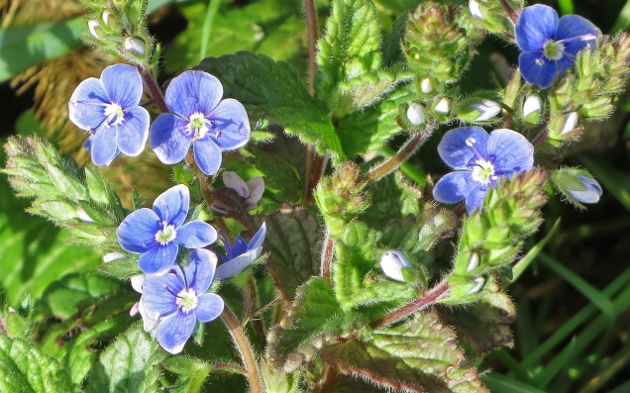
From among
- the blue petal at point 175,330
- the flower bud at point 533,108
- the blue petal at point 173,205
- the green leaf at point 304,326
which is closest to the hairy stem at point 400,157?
the flower bud at point 533,108

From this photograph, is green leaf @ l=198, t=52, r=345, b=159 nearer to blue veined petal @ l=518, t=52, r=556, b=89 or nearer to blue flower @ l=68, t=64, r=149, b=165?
blue flower @ l=68, t=64, r=149, b=165

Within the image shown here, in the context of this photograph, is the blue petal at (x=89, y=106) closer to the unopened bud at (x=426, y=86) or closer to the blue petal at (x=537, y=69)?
the unopened bud at (x=426, y=86)

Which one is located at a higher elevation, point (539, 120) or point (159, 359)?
point (539, 120)

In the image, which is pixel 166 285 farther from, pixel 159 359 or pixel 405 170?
pixel 405 170

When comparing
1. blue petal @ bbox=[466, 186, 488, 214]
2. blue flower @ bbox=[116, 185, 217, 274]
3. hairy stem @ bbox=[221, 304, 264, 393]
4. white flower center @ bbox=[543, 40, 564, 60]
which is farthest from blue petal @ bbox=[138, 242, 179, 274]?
white flower center @ bbox=[543, 40, 564, 60]

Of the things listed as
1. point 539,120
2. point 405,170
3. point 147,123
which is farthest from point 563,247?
point 147,123
